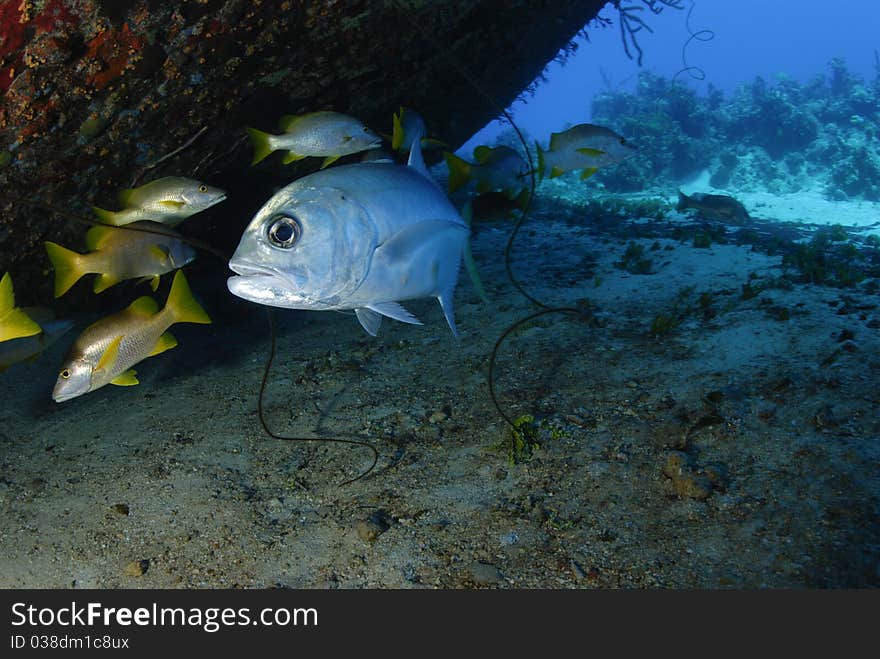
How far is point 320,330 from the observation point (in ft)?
20.0

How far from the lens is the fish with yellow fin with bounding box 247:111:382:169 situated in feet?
13.8

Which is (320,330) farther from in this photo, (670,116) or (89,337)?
(670,116)

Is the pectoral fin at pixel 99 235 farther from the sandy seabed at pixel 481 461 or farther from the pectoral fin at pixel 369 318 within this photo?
the pectoral fin at pixel 369 318

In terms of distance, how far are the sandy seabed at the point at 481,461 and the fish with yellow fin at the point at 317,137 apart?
2.00m

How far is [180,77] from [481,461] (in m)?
3.67

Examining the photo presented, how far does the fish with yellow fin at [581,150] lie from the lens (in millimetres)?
4832

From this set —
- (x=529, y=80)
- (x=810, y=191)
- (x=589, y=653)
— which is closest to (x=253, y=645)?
(x=589, y=653)

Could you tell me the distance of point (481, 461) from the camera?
354cm

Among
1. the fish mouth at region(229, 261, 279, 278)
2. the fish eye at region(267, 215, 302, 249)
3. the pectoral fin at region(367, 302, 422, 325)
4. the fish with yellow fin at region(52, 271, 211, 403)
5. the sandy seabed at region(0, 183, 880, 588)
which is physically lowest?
the sandy seabed at region(0, 183, 880, 588)

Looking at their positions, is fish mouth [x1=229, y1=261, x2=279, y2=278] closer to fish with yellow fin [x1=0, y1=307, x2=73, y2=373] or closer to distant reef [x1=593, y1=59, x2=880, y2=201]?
fish with yellow fin [x1=0, y1=307, x2=73, y2=373]

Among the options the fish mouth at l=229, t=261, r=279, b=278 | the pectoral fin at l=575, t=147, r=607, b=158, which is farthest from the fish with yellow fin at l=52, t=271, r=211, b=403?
the pectoral fin at l=575, t=147, r=607, b=158

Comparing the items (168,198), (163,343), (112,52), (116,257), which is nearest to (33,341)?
(116,257)

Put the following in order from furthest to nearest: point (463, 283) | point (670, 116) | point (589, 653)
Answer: point (670, 116) < point (463, 283) < point (589, 653)

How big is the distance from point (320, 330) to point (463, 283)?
7.28 ft
